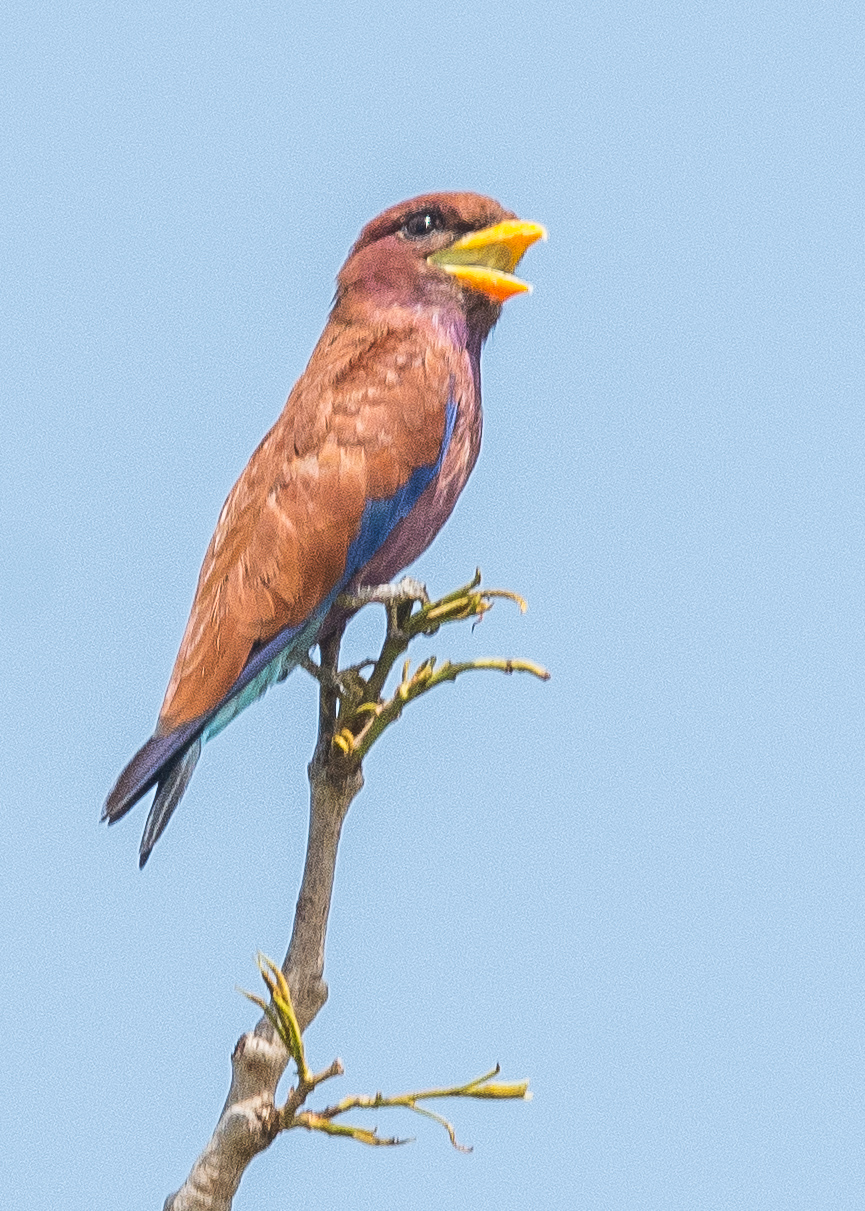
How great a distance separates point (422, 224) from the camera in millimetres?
6520

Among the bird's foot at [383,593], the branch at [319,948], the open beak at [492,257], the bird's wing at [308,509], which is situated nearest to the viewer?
the branch at [319,948]

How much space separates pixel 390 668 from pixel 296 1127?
1176 mm

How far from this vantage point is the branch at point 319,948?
11.4 feet

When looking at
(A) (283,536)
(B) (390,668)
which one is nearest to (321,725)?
(B) (390,668)

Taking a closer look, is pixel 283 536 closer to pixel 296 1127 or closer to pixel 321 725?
pixel 321 725

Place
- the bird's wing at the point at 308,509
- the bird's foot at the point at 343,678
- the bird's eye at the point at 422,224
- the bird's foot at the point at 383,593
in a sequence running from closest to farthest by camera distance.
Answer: the bird's foot at the point at 343,678, the bird's foot at the point at 383,593, the bird's wing at the point at 308,509, the bird's eye at the point at 422,224

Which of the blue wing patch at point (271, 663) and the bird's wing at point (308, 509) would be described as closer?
the blue wing patch at point (271, 663)

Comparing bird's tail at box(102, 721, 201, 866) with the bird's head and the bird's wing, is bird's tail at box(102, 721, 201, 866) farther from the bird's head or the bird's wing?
the bird's head

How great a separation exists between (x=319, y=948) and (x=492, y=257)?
11.1 ft

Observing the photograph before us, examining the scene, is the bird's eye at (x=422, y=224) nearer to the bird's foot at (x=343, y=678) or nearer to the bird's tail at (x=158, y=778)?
the bird's foot at (x=343, y=678)

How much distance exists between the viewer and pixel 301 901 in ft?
12.7

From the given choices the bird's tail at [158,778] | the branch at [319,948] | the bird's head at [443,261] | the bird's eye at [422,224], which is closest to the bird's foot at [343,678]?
the branch at [319,948]

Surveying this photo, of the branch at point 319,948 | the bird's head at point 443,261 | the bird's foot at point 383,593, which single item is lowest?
the branch at point 319,948

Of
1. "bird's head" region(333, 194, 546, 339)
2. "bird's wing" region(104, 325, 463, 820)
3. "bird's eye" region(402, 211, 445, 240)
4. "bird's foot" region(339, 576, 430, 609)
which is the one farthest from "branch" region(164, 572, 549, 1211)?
"bird's eye" region(402, 211, 445, 240)
